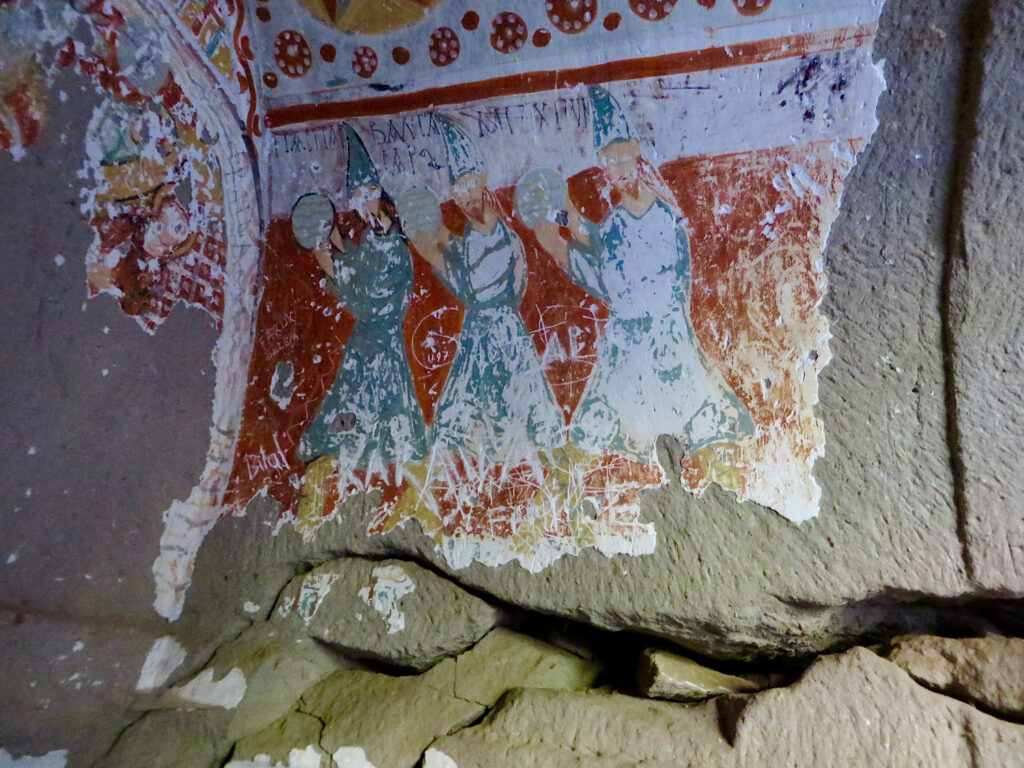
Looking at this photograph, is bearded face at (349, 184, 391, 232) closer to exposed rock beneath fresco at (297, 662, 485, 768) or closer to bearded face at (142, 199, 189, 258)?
bearded face at (142, 199, 189, 258)

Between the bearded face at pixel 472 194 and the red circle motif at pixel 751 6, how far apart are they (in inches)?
32.1

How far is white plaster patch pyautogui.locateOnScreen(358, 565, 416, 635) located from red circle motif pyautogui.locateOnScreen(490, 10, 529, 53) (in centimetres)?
156

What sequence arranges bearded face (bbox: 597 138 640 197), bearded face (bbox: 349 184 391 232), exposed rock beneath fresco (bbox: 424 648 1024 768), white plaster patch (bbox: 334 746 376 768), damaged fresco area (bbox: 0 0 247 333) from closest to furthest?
exposed rock beneath fresco (bbox: 424 648 1024 768), damaged fresco area (bbox: 0 0 247 333), white plaster patch (bbox: 334 746 376 768), bearded face (bbox: 597 138 640 197), bearded face (bbox: 349 184 391 232)

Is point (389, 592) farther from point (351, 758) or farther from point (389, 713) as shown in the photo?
point (351, 758)

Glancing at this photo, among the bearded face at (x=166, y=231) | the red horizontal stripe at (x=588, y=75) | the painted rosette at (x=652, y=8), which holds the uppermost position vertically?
the painted rosette at (x=652, y=8)

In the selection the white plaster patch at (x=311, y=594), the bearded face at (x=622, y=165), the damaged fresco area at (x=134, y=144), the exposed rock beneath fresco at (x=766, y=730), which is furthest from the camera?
the white plaster patch at (x=311, y=594)

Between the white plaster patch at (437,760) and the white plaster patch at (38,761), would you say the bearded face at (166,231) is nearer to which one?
the white plaster patch at (38,761)

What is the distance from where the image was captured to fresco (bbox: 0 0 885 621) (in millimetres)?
1805

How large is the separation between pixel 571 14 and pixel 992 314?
133 centimetres

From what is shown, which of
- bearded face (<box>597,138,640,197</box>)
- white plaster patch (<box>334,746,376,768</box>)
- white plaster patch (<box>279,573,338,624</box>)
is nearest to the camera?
white plaster patch (<box>334,746,376,768</box>)

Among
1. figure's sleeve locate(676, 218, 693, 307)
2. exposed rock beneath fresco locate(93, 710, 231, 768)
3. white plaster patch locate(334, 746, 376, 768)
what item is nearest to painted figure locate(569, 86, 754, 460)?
figure's sleeve locate(676, 218, 693, 307)

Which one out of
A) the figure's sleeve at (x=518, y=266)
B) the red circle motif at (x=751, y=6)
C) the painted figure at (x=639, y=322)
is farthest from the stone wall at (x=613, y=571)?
the figure's sleeve at (x=518, y=266)

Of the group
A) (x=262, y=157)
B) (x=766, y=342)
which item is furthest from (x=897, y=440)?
(x=262, y=157)

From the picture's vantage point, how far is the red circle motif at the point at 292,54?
7.06ft
